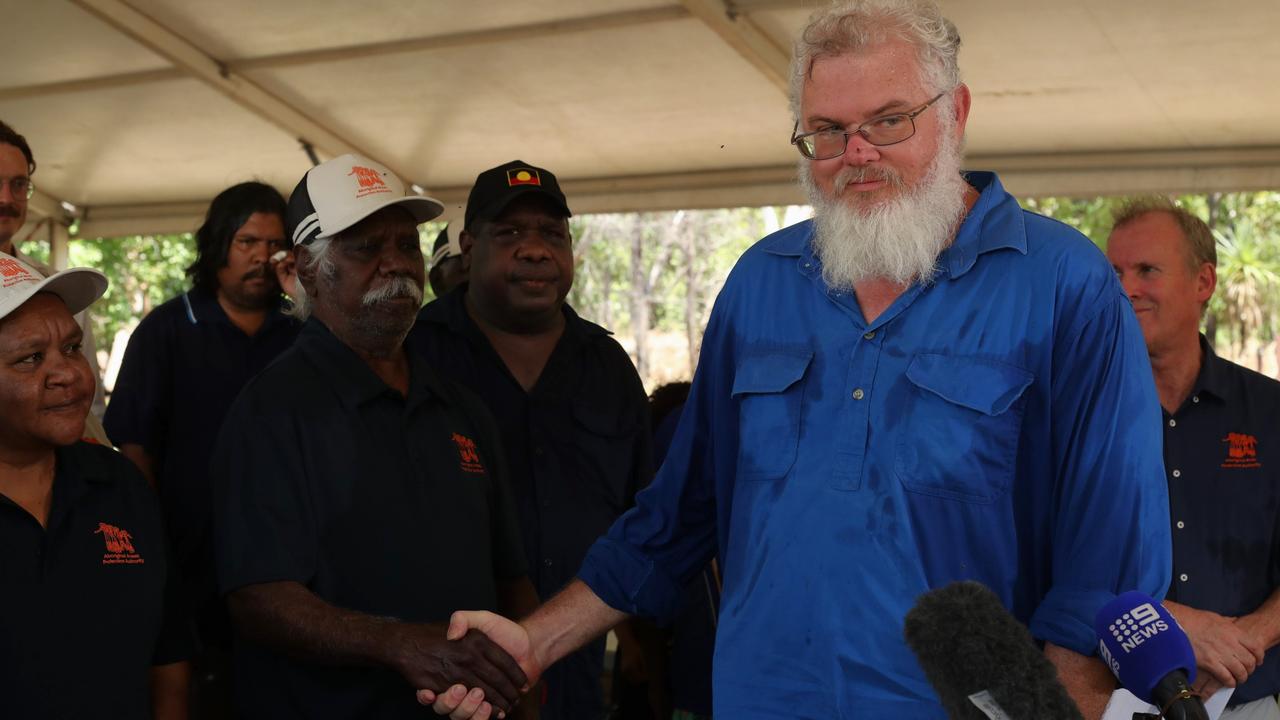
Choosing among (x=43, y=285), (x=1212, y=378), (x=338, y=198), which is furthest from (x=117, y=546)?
(x=1212, y=378)

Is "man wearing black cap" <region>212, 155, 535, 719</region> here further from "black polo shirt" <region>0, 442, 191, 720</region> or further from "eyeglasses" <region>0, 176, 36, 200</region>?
"eyeglasses" <region>0, 176, 36, 200</region>

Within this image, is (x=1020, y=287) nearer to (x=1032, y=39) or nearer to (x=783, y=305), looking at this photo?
(x=783, y=305)

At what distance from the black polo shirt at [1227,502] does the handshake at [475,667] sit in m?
2.16

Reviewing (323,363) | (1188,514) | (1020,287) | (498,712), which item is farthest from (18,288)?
(1188,514)

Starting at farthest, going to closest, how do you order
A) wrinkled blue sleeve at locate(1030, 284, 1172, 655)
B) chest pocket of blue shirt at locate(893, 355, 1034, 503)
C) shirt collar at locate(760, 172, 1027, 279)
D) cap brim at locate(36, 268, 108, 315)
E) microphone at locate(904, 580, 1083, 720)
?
cap brim at locate(36, 268, 108, 315) < shirt collar at locate(760, 172, 1027, 279) < chest pocket of blue shirt at locate(893, 355, 1034, 503) < wrinkled blue sleeve at locate(1030, 284, 1172, 655) < microphone at locate(904, 580, 1083, 720)

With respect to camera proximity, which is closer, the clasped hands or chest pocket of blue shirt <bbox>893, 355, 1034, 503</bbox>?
chest pocket of blue shirt <bbox>893, 355, 1034, 503</bbox>

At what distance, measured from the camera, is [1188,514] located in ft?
13.1

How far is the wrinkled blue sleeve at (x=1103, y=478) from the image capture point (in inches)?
84.0

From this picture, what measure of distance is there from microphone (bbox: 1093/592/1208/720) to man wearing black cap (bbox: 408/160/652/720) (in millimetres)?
2794

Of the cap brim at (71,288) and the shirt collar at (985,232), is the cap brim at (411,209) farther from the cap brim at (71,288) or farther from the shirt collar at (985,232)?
the shirt collar at (985,232)

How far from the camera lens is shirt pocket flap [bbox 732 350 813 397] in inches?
96.0

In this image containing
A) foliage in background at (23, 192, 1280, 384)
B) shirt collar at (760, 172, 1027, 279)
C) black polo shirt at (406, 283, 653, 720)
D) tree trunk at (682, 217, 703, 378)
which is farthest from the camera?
tree trunk at (682, 217, 703, 378)

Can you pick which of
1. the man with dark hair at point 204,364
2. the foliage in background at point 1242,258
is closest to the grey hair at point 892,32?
the man with dark hair at point 204,364

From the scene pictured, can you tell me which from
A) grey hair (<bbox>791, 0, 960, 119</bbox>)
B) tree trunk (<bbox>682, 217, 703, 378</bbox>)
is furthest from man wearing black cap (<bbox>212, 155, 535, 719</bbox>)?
tree trunk (<bbox>682, 217, 703, 378</bbox>)
